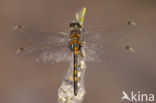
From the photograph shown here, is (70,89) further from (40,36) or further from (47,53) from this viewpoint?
(40,36)

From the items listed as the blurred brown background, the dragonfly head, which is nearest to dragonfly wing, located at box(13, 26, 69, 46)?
the dragonfly head

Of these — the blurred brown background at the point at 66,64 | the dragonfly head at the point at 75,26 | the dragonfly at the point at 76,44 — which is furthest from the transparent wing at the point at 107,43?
the blurred brown background at the point at 66,64

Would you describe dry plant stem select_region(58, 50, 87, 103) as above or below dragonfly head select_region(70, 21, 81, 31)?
below

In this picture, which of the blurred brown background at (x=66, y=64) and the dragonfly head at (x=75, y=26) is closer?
the dragonfly head at (x=75, y=26)

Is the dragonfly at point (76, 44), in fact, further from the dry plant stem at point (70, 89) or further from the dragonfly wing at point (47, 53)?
the dry plant stem at point (70, 89)

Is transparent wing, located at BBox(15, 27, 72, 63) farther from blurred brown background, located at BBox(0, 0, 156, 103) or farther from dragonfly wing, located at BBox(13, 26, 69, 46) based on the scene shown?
blurred brown background, located at BBox(0, 0, 156, 103)

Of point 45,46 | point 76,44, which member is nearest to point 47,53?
point 45,46
